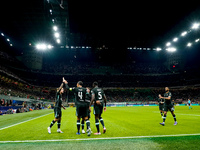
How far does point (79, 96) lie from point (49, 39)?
30.5 metres

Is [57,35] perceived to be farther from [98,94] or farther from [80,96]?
[98,94]

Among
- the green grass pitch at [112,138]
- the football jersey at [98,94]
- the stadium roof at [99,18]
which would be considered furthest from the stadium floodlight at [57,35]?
the football jersey at [98,94]

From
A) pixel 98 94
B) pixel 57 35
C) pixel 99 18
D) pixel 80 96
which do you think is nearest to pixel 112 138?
pixel 98 94

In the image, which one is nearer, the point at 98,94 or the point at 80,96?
the point at 80,96

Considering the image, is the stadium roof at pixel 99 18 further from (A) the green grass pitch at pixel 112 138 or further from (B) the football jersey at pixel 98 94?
(A) the green grass pitch at pixel 112 138

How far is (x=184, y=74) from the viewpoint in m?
57.7

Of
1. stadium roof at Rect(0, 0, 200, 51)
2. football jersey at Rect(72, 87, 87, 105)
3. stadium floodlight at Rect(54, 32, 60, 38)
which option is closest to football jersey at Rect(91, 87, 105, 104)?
football jersey at Rect(72, 87, 87, 105)

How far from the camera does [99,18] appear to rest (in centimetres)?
2133

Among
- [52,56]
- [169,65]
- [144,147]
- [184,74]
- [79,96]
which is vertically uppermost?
[52,56]

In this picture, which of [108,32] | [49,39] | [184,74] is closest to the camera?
[108,32]

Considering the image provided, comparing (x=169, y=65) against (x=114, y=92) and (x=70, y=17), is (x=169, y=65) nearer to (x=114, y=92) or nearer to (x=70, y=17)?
(x=114, y=92)

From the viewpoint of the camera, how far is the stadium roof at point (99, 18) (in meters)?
18.1

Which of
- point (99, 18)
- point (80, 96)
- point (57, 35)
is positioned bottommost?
point (80, 96)

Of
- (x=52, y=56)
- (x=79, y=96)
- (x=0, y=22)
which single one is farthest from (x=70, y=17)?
(x=52, y=56)
